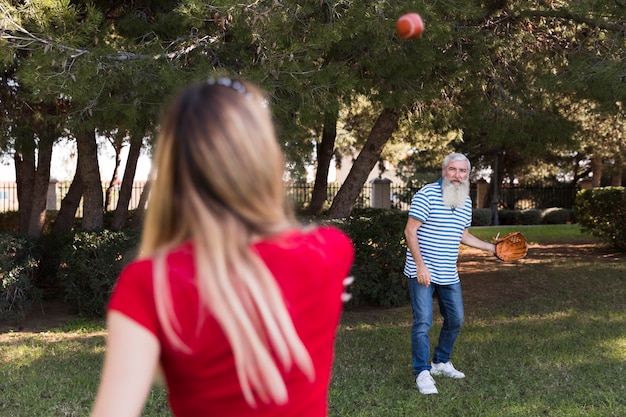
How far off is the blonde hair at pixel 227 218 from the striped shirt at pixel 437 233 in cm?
420

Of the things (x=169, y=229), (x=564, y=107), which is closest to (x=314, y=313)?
(x=169, y=229)

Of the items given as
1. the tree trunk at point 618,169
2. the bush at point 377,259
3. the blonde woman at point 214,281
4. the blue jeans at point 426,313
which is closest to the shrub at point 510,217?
the tree trunk at point 618,169

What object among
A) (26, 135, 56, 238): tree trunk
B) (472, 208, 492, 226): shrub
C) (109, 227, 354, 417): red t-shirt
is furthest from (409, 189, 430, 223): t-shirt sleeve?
(472, 208, 492, 226): shrub

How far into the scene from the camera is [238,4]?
5574 millimetres

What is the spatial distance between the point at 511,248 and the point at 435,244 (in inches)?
27.1

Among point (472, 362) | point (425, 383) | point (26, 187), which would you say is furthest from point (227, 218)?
point (26, 187)

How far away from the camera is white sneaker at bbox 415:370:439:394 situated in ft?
17.8

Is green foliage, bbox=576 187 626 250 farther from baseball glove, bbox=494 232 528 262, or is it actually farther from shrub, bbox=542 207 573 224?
shrub, bbox=542 207 573 224

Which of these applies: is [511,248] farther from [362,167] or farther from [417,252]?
[362,167]

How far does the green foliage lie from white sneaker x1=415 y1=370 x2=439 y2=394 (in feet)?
33.4

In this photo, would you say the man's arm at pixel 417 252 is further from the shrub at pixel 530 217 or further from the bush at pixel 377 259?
the shrub at pixel 530 217

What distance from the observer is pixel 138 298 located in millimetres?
1177

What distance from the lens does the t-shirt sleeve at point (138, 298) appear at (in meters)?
1.17

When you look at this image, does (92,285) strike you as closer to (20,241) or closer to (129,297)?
(20,241)
